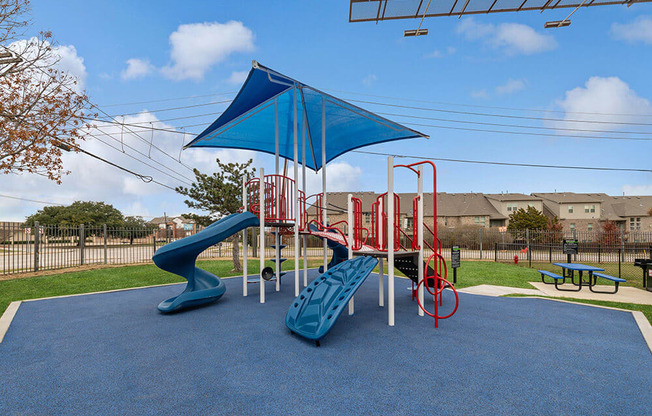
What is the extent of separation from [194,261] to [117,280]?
231 inches

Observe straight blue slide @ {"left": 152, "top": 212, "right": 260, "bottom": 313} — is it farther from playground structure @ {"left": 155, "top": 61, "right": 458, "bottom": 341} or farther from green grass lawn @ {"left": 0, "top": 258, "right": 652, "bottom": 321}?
green grass lawn @ {"left": 0, "top": 258, "right": 652, "bottom": 321}

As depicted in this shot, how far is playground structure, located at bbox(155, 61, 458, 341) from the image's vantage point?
17.4 ft

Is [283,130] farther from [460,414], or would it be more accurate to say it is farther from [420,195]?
[460,414]

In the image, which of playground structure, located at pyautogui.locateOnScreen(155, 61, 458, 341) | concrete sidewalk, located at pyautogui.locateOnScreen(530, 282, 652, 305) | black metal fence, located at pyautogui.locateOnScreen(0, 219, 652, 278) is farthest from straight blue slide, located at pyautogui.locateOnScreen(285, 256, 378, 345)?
concrete sidewalk, located at pyautogui.locateOnScreen(530, 282, 652, 305)

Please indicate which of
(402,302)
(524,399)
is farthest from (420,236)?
(524,399)

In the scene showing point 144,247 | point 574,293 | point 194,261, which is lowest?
point 574,293

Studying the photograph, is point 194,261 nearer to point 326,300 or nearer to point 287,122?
point 326,300

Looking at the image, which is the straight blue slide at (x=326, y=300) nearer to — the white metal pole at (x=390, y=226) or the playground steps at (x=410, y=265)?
the white metal pole at (x=390, y=226)

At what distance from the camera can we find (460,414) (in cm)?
265

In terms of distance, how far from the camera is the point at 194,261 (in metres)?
6.47

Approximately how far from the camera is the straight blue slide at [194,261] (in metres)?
6.06

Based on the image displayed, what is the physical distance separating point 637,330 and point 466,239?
73.1 ft

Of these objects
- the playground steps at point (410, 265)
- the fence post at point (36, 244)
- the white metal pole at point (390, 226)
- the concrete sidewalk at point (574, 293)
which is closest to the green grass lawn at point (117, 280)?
the concrete sidewalk at point (574, 293)

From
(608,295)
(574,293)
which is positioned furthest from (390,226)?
(608,295)
